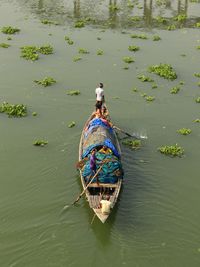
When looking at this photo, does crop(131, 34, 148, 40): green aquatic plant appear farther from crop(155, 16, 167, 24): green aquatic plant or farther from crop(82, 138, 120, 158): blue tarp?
crop(82, 138, 120, 158): blue tarp

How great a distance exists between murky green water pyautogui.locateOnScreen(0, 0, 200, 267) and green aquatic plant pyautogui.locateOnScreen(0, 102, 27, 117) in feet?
1.09

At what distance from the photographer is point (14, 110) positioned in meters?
23.0

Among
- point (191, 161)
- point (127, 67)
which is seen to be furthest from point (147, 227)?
point (127, 67)

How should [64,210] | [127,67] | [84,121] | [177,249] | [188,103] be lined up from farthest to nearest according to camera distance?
[127,67]
[188,103]
[84,121]
[64,210]
[177,249]

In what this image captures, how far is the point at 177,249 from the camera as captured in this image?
14852mm

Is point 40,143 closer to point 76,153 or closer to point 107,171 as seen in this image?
point 76,153

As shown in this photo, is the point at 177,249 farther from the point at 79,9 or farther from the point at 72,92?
the point at 79,9

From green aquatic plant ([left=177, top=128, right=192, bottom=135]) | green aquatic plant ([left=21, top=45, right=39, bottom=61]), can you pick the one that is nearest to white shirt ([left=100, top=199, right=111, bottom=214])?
green aquatic plant ([left=177, top=128, right=192, bottom=135])

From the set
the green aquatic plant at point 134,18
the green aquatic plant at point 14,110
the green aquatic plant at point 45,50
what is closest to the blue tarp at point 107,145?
the green aquatic plant at point 14,110

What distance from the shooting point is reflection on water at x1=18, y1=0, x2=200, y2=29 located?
37.7m

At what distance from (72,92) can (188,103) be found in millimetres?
6882

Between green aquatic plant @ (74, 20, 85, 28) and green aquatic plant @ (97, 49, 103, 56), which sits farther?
green aquatic plant @ (74, 20, 85, 28)

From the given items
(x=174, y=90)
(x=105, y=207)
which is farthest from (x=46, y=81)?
(x=105, y=207)

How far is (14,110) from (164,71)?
34.3ft
